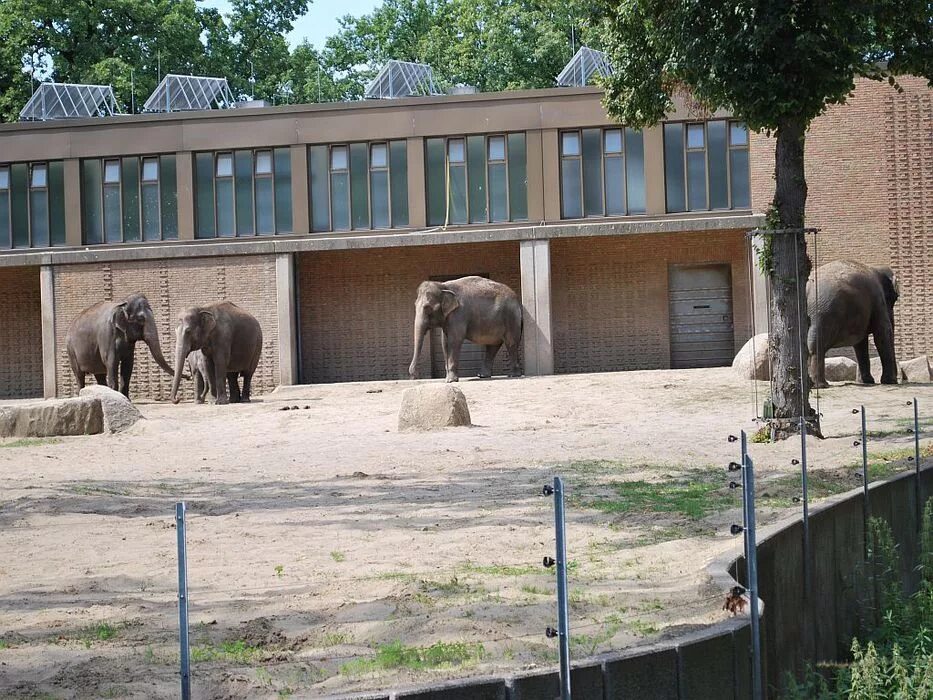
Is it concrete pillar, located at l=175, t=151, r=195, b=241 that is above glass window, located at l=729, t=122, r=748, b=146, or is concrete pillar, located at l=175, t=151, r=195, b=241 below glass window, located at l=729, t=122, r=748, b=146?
below

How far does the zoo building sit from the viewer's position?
108ft

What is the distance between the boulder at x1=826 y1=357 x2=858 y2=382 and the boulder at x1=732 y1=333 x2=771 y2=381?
1212 mm

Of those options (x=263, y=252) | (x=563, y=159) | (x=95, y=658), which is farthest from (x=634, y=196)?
(x=95, y=658)

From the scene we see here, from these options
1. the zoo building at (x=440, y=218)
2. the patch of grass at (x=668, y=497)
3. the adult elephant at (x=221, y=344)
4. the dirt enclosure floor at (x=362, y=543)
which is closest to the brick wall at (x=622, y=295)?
the zoo building at (x=440, y=218)

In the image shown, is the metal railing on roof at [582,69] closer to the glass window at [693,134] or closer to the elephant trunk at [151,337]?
the glass window at [693,134]

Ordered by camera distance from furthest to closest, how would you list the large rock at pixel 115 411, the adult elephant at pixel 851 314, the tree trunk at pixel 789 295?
the adult elephant at pixel 851 314
the large rock at pixel 115 411
the tree trunk at pixel 789 295

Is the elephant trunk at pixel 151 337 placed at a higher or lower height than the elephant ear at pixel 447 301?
lower

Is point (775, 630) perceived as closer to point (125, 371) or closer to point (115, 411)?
point (115, 411)

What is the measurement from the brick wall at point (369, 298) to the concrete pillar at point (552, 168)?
6.88 ft

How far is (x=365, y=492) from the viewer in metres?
12.6

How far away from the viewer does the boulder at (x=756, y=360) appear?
78.0 ft


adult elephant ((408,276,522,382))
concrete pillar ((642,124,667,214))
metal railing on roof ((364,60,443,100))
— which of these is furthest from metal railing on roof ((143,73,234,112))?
concrete pillar ((642,124,667,214))

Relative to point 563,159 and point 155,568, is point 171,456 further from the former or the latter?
point 563,159

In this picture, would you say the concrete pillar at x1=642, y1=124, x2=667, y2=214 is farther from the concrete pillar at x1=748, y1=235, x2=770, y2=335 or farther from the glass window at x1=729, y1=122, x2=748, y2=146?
the concrete pillar at x1=748, y1=235, x2=770, y2=335
